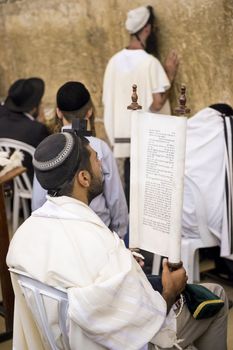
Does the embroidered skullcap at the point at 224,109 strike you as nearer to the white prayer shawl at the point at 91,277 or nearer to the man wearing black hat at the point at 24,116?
the man wearing black hat at the point at 24,116

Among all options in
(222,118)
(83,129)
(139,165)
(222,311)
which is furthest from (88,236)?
(222,118)

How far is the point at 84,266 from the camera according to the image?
6.91ft

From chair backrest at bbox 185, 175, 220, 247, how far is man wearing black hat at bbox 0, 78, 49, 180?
133cm

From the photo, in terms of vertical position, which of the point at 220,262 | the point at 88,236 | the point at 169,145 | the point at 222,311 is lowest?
the point at 220,262

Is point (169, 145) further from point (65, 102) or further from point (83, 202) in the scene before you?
point (65, 102)

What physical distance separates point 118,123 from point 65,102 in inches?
76.6

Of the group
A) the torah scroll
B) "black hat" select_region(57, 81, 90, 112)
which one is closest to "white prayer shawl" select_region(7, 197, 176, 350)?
the torah scroll

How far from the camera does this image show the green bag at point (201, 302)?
101 inches

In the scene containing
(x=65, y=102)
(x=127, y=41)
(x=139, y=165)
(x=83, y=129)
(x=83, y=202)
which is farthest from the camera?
(x=127, y=41)

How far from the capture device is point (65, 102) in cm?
344

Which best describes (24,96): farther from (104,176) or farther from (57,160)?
(57,160)

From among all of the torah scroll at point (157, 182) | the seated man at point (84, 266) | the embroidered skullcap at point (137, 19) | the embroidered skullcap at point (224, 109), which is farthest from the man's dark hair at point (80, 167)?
the embroidered skullcap at point (137, 19)

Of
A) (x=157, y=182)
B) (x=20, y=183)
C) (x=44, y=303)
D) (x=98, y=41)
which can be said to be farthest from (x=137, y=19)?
(x=44, y=303)

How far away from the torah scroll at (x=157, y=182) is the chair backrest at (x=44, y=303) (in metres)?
0.50
